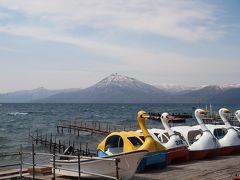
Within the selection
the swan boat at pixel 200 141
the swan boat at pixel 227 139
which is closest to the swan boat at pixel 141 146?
the swan boat at pixel 200 141

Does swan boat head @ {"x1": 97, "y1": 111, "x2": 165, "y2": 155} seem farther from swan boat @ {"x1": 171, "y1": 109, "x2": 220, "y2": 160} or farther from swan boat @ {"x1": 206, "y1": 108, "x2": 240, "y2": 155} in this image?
swan boat @ {"x1": 206, "y1": 108, "x2": 240, "y2": 155}

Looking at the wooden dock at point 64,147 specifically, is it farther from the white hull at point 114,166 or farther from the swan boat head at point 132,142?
the white hull at point 114,166

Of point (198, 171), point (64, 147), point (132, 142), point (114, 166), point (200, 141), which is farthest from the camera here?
point (64, 147)

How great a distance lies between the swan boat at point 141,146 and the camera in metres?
18.4

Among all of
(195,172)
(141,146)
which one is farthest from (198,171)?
(141,146)

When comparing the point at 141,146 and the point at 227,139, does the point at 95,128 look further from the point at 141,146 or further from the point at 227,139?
the point at 141,146

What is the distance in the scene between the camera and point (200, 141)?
2278 cm

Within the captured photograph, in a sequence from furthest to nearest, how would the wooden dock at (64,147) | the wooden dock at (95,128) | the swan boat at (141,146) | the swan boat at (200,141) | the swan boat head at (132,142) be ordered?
the wooden dock at (95,128) → the wooden dock at (64,147) → the swan boat at (200,141) → the swan boat head at (132,142) → the swan boat at (141,146)

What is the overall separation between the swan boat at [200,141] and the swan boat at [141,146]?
380cm

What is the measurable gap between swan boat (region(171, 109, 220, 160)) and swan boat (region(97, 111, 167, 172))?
380 cm

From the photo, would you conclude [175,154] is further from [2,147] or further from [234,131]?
[2,147]

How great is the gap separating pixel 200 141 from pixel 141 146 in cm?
555

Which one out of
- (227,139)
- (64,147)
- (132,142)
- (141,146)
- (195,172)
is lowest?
(64,147)

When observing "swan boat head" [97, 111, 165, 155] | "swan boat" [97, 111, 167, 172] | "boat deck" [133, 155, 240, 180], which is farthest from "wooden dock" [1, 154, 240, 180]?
"swan boat head" [97, 111, 165, 155]
